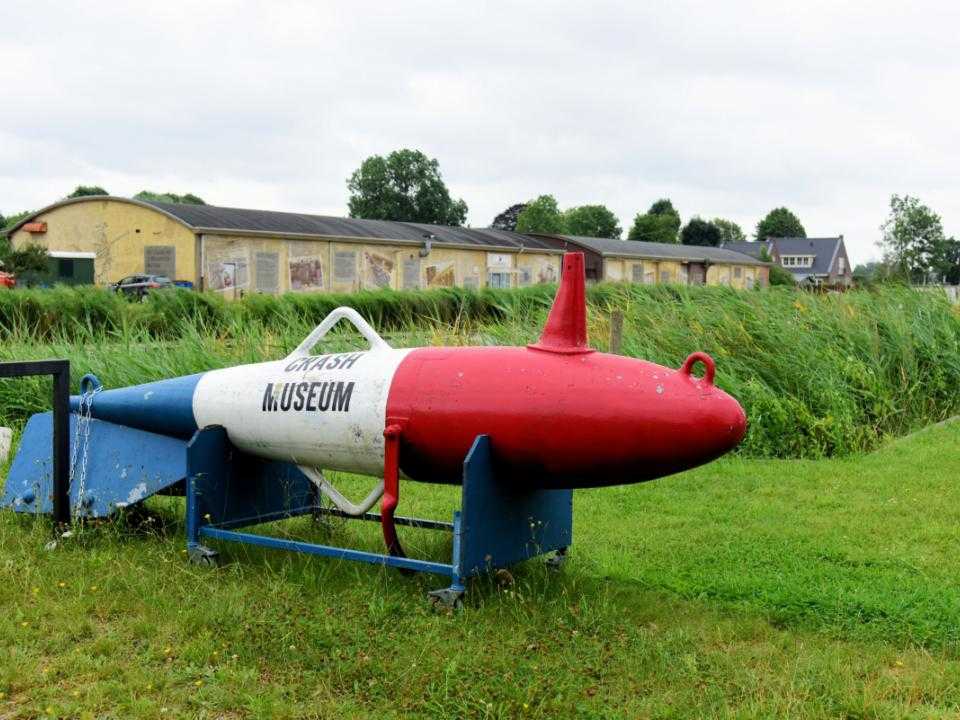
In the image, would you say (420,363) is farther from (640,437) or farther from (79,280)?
(79,280)

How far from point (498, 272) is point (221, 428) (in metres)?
32.2

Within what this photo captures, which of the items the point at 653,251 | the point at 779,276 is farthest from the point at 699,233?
the point at 779,276

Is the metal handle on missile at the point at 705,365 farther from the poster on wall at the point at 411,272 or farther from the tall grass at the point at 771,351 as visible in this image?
the poster on wall at the point at 411,272

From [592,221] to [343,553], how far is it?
78801 mm

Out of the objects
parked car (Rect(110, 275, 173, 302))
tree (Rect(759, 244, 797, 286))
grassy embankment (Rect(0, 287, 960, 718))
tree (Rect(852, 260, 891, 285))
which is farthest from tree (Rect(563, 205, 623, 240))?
grassy embankment (Rect(0, 287, 960, 718))

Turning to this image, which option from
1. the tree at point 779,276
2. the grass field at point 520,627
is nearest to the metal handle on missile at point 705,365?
the grass field at point 520,627

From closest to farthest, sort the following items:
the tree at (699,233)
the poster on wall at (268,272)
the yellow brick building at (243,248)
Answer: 1. the yellow brick building at (243,248)
2. the poster on wall at (268,272)
3. the tree at (699,233)

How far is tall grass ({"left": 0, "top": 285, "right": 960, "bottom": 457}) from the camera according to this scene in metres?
8.84

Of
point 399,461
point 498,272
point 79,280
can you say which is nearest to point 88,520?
point 399,461

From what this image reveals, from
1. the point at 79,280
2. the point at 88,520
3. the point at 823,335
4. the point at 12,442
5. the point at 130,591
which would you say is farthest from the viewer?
the point at 79,280

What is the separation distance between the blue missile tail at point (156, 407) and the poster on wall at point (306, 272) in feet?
79.2

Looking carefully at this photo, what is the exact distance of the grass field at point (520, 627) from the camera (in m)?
3.57

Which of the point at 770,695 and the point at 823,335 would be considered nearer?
the point at 770,695

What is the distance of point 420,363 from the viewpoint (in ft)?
15.9
